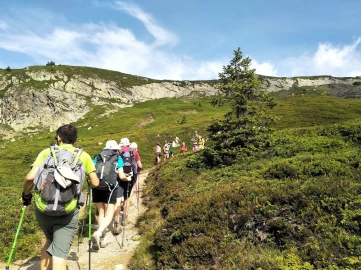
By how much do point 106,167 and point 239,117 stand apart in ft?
38.9

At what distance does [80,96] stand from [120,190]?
383 feet

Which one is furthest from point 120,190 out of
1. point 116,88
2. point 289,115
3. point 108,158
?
point 116,88

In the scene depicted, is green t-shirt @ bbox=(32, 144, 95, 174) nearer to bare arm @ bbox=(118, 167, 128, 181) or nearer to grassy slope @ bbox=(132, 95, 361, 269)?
grassy slope @ bbox=(132, 95, 361, 269)

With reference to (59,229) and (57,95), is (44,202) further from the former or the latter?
(57,95)

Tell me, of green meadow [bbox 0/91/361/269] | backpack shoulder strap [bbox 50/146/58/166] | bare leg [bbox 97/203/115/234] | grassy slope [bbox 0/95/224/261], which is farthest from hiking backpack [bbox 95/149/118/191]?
backpack shoulder strap [bbox 50/146/58/166]

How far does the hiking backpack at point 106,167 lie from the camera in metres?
8.87

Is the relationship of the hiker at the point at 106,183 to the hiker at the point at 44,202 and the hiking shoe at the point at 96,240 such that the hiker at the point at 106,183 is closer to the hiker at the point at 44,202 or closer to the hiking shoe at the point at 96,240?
the hiking shoe at the point at 96,240

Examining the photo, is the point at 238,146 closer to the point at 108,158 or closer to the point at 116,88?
the point at 108,158

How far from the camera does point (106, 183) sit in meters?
9.01

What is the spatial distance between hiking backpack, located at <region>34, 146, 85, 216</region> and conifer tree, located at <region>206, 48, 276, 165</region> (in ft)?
41.2

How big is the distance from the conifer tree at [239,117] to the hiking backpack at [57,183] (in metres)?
12.6

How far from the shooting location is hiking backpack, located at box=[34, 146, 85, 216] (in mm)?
4910

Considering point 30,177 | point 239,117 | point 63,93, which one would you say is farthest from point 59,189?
point 63,93

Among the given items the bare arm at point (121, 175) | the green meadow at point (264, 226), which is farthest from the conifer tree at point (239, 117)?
the bare arm at point (121, 175)
